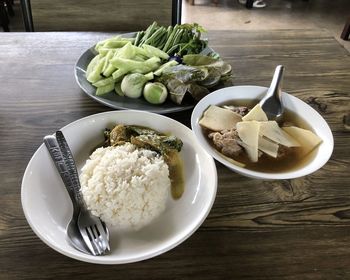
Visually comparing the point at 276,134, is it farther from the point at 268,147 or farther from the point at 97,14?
the point at 97,14

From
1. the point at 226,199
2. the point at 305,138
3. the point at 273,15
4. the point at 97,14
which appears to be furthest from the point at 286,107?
the point at 273,15

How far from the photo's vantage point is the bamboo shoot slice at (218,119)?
816 mm

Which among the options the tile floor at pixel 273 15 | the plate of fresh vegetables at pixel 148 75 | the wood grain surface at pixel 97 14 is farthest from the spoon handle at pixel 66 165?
the tile floor at pixel 273 15

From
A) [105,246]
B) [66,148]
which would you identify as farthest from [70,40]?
[105,246]

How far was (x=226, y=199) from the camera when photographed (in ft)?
2.37

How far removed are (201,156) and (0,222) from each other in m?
0.43

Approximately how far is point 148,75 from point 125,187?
427 mm

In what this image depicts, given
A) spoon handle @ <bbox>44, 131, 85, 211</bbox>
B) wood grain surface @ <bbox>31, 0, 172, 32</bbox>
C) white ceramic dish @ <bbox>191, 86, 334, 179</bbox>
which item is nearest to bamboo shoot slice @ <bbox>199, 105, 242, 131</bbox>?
white ceramic dish @ <bbox>191, 86, 334, 179</bbox>

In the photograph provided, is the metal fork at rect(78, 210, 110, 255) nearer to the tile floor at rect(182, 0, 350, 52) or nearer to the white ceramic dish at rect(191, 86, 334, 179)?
the white ceramic dish at rect(191, 86, 334, 179)

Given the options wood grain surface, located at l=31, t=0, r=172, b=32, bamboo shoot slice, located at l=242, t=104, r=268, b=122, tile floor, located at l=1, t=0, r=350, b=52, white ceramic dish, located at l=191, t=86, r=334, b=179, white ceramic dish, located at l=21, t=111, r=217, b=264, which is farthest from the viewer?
tile floor, located at l=1, t=0, r=350, b=52

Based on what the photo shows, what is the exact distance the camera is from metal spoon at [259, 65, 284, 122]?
0.89m

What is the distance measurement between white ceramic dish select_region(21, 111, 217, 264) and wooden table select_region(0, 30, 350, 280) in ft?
0.13

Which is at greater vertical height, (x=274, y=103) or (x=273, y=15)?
(x=274, y=103)

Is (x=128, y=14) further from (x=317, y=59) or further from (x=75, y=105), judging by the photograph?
(x=317, y=59)
